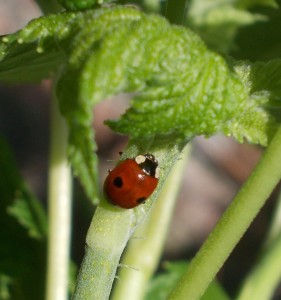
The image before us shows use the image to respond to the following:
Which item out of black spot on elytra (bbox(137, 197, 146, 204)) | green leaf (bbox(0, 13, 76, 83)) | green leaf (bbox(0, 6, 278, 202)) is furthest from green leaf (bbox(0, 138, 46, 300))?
green leaf (bbox(0, 6, 278, 202))

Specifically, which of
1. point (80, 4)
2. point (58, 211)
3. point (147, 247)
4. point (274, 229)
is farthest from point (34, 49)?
point (274, 229)

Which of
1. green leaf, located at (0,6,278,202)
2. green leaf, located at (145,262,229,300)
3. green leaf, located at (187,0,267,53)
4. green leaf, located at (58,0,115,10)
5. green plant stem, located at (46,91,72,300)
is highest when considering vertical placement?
green leaf, located at (58,0,115,10)

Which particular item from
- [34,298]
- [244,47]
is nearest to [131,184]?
[244,47]

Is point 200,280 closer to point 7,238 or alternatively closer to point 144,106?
point 144,106

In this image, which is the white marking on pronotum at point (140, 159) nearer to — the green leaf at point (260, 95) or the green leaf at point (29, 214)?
the green leaf at point (260, 95)

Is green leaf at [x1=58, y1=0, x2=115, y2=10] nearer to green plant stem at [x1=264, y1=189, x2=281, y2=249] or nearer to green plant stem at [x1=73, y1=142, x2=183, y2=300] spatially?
green plant stem at [x1=73, y1=142, x2=183, y2=300]

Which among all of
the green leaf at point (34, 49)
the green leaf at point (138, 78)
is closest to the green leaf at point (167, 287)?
the green leaf at point (34, 49)
